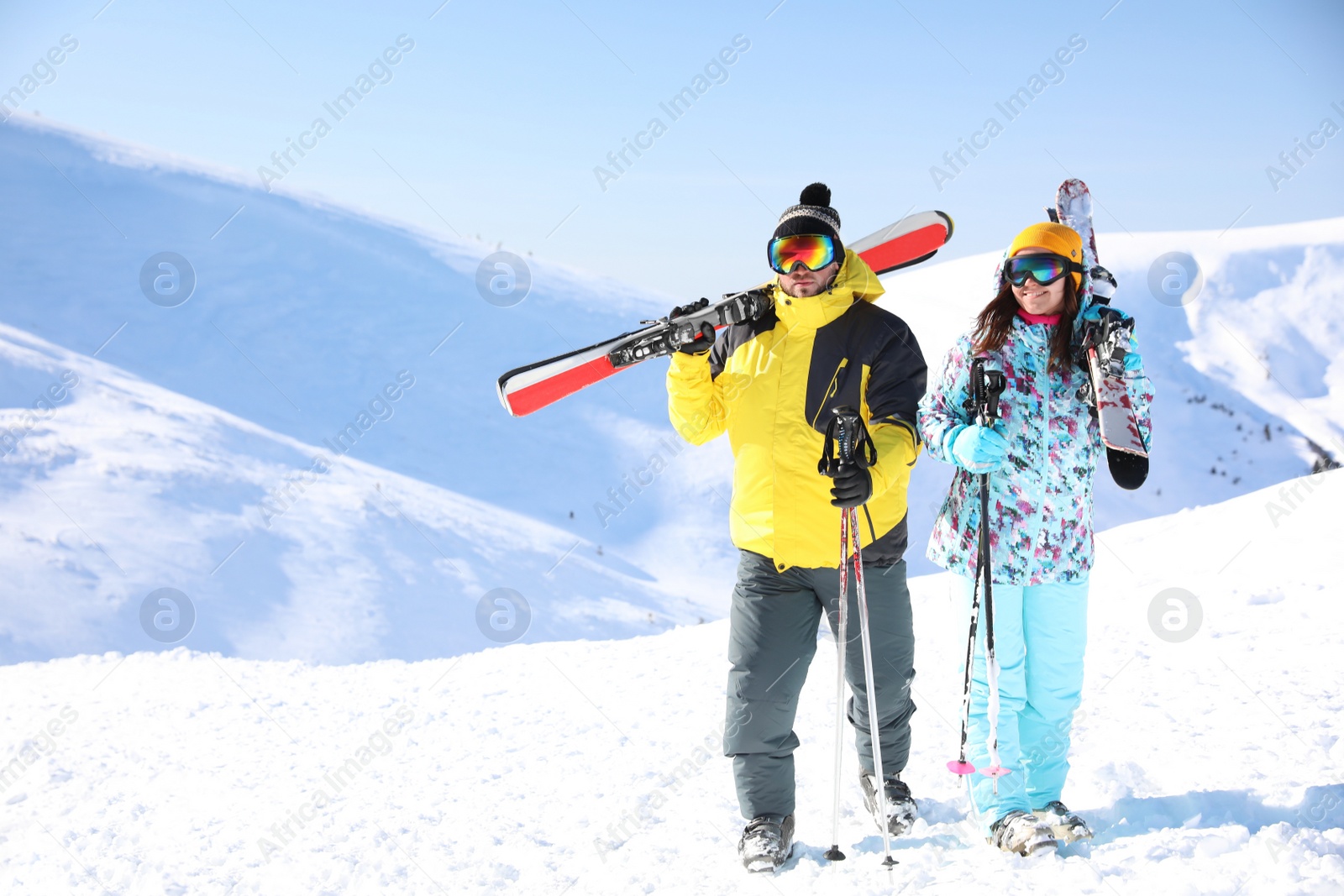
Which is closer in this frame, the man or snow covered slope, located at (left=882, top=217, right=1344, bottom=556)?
the man

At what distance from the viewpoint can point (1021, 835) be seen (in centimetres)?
282

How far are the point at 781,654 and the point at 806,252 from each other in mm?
1489

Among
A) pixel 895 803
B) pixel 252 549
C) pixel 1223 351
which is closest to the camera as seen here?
pixel 895 803

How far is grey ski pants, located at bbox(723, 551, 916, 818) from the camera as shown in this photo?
3.23 m

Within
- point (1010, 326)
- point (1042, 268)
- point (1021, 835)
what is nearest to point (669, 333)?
point (1010, 326)

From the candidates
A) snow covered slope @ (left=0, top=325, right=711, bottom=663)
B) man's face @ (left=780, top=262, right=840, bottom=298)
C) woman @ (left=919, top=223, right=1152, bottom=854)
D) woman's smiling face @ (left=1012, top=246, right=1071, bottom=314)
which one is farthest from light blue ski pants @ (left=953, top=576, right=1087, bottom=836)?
snow covered slope @ (left=0, top=325, right=711, bottom=663)

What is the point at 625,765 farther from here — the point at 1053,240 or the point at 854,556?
the point at 1053,240

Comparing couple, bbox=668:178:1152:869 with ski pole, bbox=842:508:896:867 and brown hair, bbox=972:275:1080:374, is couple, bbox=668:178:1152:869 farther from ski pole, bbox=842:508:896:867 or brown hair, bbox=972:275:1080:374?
ski pole, bbox=842:508:896:867

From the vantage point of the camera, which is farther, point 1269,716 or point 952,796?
point 1269,716

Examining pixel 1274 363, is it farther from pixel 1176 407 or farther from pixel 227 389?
pixel 227 389

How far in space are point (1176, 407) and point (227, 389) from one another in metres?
20.8

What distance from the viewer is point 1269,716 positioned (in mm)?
3725

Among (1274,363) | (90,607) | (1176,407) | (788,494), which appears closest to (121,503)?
(90,607)

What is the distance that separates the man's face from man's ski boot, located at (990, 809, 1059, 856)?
1.94m
